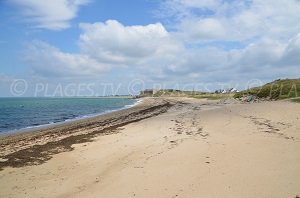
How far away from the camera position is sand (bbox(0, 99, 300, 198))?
8281 millimetres

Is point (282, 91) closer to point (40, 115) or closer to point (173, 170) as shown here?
point (40, 115)

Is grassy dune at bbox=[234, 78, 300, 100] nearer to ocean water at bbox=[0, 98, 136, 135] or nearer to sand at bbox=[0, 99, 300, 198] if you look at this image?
ocean water at bbox=[0, 98, 136, 135]

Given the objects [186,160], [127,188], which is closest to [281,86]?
[186,160]

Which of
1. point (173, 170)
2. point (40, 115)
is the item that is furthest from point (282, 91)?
point (173, 170)

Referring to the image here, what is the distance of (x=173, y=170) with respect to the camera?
10.2 metres

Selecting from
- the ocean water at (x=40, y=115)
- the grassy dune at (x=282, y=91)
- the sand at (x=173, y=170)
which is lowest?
the ocean water at (x=40, y=115)

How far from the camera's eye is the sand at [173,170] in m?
8.28

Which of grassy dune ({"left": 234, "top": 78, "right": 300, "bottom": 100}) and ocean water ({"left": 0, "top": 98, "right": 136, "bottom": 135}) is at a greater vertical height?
grassy dune ({"left": 234, "top": 78, "right": 300, "bottom": 100})

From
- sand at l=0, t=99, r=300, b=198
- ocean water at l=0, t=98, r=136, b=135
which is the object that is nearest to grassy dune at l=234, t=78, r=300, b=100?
ocean water at l=0, t=98, r=136, b=135

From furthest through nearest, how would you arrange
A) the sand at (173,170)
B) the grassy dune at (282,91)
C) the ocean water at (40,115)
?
the grassy dune at (282,91), the ocean water at (40,115), the sand at (173,170)

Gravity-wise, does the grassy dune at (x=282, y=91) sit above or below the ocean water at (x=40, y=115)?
above

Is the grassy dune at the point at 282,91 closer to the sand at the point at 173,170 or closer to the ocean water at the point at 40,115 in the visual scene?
the ocean water at the point at 40,115

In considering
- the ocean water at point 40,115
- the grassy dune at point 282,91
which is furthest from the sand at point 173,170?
the grassy dune at point 282,91

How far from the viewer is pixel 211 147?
13281 mm
